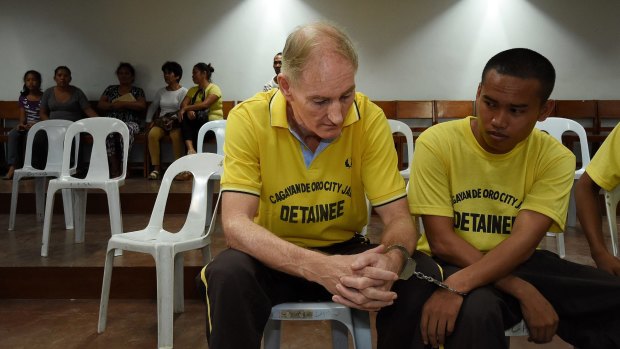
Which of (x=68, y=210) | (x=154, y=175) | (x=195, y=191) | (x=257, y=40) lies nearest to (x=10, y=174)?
(x=154, y=175)

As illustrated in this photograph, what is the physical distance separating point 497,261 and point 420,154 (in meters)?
0.36

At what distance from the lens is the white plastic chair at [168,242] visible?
2168mm

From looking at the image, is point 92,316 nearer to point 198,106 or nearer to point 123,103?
point 198,106

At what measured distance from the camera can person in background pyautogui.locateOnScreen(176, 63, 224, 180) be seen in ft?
18.7

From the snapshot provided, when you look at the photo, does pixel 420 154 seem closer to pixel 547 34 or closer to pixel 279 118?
pixel 279 118

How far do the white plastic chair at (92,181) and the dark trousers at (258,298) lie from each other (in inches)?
82.2

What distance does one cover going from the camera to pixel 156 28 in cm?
640

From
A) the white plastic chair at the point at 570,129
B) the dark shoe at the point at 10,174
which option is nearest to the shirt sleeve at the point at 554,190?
the white plastic chair at the point at 570,129

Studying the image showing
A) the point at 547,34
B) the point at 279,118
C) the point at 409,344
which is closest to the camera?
the point at 409,344

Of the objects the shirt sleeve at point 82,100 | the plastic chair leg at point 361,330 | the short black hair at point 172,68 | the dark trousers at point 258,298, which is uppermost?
the short black hair at point 172,68

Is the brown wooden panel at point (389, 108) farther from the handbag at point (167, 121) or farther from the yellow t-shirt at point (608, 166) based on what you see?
the yellow t-shirt at point (608, 166)

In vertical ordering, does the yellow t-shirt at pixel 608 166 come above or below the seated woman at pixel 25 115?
below

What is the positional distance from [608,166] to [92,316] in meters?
2.30

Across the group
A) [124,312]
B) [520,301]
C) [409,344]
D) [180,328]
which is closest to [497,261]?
[520,301]
